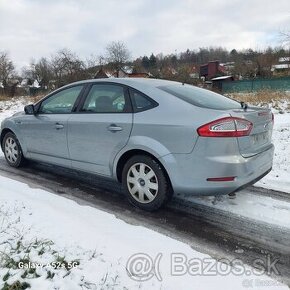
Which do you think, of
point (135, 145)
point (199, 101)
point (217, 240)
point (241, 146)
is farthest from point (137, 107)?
point (217, 240)

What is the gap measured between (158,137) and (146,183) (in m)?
0.59

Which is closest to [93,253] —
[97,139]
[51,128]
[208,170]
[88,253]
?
Answer: [88,253]

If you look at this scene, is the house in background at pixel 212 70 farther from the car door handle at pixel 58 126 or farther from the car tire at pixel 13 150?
the car door handle at pixel 58 126

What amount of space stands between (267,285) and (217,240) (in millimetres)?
748

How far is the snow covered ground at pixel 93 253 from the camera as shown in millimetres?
2523

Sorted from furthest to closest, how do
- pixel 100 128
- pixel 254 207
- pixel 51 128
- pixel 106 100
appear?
1. pixel 51 128
2. pixel 106 100
3. pixel 100 128
4. pixel 254 207

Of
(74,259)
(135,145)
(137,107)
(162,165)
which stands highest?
(137,107)

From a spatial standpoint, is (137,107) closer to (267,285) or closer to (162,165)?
(162,165)

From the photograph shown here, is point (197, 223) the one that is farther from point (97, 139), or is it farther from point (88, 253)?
point (97, 139)

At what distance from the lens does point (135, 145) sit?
379 cm

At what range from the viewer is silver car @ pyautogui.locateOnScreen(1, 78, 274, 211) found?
11.1 ft

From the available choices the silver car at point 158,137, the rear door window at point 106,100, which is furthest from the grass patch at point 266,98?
the rear door window at point 106,100

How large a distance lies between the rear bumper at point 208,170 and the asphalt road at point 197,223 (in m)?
0.39

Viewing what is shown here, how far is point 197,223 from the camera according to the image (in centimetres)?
363
